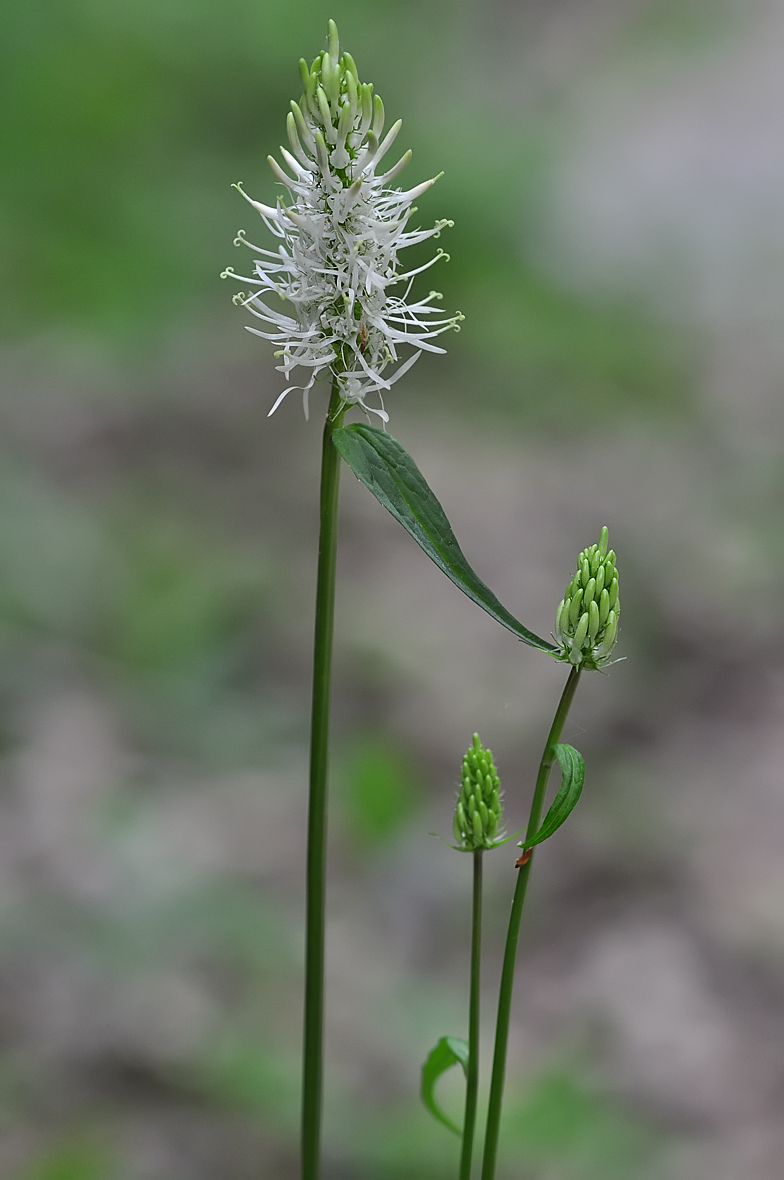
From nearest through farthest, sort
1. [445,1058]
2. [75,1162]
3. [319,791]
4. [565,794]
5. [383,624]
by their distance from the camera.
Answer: [565,794], [319,791], [445,1058], [75,1162], [383,624]

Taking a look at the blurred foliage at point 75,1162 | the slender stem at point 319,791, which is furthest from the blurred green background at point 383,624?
the slender stem at point 319,791

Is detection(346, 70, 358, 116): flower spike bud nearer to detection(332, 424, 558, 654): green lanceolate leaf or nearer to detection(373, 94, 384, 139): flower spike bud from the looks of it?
detection(373, 94, 384, 139): flower spike bud

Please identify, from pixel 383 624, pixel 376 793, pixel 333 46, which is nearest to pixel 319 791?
pixel 333 46

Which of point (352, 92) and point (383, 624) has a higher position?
point (383, 624)

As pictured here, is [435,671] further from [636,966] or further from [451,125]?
[451,125]

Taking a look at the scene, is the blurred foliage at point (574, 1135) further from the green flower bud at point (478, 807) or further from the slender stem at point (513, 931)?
the green flower bud at point (478, 807)

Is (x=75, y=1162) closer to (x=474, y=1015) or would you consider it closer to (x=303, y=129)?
(x=474, y=1015)

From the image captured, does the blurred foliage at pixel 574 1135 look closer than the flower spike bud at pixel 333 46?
No
